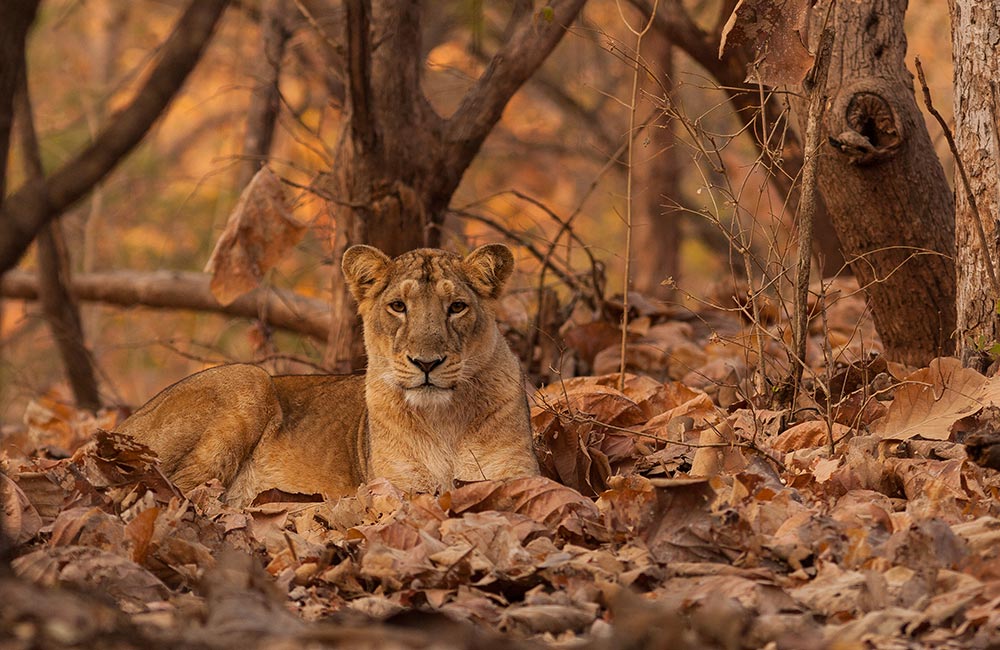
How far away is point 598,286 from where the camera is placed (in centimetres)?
795

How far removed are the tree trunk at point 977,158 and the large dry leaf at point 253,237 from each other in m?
3.61

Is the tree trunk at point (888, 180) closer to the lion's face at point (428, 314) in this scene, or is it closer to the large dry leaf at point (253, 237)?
the lion's face at point (428, 314)

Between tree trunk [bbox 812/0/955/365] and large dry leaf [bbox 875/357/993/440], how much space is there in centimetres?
102

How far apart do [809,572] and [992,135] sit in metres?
2.59

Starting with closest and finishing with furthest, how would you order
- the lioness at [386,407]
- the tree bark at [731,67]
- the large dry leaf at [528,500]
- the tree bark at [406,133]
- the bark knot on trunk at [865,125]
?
the large dry leaf at [528,500], the lioness at [386,407], the bark knot on trunk at [865,125], the tree bark at [406,133], the tree bark at [731,67]

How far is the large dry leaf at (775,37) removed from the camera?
534 centimetres

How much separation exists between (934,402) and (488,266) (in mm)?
2128

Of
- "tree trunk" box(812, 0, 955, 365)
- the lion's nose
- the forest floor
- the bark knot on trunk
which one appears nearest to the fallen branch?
the lion's nose

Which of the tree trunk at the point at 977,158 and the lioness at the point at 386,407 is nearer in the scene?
the tree trunk at the point at 977,158

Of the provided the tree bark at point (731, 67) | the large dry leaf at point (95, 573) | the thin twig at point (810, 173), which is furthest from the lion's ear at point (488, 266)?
the tree bark at point (731, 67)

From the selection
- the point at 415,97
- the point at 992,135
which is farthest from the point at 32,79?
the point at 992,135

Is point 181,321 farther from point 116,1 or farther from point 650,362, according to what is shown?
point 650,362

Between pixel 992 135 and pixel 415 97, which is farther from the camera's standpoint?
pixel 415 97

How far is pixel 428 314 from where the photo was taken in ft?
18.0
